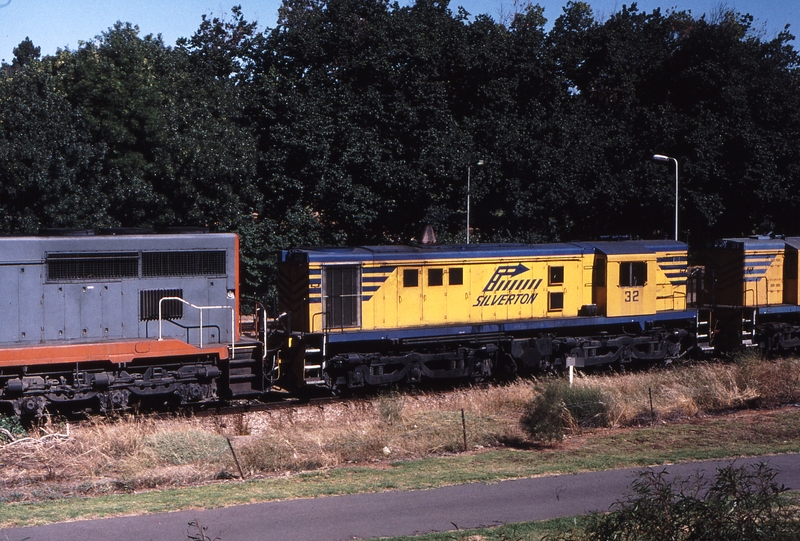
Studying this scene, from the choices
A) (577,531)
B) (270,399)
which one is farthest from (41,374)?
(577,531)

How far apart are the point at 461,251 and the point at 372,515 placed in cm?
1133

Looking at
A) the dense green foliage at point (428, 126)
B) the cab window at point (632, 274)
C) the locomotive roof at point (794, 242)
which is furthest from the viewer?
the dense green foliage at point (428, 126)

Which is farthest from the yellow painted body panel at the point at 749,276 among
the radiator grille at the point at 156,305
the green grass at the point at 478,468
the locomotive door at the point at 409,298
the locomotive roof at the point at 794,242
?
the radiator grille at the point at 156,305

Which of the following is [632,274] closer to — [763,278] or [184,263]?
[763,278]

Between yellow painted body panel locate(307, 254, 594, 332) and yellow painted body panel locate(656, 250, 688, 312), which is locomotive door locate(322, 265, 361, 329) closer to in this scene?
yellow painted body panel locate(307, 254, 594, 332)

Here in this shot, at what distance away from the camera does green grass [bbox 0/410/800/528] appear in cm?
1016

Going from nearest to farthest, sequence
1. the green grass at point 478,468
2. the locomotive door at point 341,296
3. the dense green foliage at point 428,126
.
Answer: the green grass at point 478,468 < the locomotive door at point 341,296 < the dense green foliage at point 428,126

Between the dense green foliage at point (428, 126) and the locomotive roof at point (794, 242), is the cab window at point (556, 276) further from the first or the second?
the dense green foliage at point (428, 126)

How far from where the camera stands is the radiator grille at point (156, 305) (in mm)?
16766

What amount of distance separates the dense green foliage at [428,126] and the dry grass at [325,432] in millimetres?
12204

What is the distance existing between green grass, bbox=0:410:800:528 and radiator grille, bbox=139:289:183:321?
6.16 metres

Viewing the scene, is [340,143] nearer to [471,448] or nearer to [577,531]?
[471,448]

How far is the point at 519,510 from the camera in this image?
32.6 feet

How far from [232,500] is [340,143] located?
2344cm
